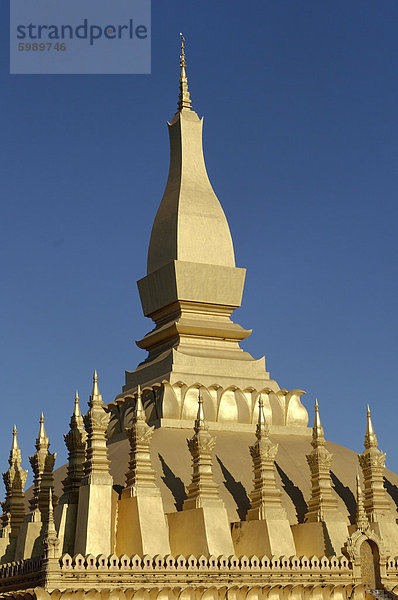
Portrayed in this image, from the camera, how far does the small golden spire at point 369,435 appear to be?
3644 centimetres

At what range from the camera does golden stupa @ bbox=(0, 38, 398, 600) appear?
101 feet

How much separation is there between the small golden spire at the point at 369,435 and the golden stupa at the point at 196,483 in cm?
5

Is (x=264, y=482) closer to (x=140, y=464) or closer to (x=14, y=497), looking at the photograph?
(x=140, y=464)

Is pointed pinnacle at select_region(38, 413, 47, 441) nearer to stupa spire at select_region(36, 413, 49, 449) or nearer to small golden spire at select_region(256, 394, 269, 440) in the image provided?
stupa spire at select_region(36, 413, 49, 449)

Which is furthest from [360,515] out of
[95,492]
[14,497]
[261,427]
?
[14,497]

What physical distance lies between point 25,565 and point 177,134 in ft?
62.2

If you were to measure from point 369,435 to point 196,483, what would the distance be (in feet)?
21.8

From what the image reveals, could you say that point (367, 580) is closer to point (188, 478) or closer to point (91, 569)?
point (188, 478)

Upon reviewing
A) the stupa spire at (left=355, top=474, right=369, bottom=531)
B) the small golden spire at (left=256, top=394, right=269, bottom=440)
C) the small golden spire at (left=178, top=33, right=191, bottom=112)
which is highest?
the small golden spire at (left=178, top=33, right=191, bottom=112)

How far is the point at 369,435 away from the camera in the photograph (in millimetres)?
36562

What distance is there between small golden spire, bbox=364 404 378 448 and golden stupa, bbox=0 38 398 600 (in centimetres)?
5

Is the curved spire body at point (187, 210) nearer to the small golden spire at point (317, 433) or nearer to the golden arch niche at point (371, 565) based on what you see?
the small golden spire at point (317, 433)

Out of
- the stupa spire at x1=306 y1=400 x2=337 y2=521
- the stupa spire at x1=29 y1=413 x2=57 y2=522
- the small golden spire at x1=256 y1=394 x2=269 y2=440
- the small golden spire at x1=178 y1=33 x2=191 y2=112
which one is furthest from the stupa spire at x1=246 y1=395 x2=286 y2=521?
the small golden spire at x1=178 y1=33 x2=191 y2=112

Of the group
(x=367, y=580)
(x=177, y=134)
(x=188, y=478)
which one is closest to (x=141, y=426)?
(x=188, y=478)
